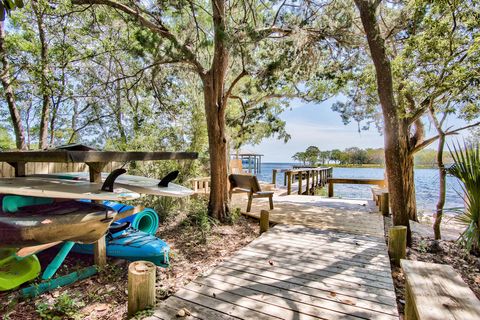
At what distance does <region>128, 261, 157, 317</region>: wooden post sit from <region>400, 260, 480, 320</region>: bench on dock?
2.07 m

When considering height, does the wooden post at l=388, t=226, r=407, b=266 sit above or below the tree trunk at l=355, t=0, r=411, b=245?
below

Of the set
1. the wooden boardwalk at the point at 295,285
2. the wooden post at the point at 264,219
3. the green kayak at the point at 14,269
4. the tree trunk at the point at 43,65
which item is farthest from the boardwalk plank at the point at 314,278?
the tree trunk at the point at 43,65

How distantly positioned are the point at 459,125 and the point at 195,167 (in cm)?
616

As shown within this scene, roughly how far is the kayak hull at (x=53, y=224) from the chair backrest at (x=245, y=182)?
3588 millimetres

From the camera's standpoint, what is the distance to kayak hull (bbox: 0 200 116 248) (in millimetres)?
2221

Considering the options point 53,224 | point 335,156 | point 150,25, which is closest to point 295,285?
point 53,224

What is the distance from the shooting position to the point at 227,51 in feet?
16.3

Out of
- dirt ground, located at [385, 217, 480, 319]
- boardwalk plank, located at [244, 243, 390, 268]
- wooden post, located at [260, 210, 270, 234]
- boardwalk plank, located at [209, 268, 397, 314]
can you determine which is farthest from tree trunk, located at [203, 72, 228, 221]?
dirt ground, located at [385, 217, 480, 319]

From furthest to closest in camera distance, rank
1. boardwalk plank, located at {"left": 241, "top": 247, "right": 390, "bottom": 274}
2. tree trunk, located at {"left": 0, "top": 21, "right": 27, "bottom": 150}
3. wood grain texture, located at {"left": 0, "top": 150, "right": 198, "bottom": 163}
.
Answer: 1. tree trunk, located at {"left": 0, "top": 21, "right": 27, "bottom": 150}
2. boardwalk plank, located at {"left": 241, "top": 247, "right": 390, "bottom": 274}
3. wood grain texture, located at {"left": 0, "top": 150, "right": 198, "bottom": 163}

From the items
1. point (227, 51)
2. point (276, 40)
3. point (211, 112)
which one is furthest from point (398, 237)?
point (276, 40)

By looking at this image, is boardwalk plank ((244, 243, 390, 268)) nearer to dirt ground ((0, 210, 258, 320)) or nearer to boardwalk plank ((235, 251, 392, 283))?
boardwalk plank ((235, 251, 392, 283))

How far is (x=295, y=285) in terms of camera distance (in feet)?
9.04

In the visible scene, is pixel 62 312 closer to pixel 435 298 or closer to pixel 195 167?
pixel 435 298

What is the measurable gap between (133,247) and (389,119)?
4.39 metres
